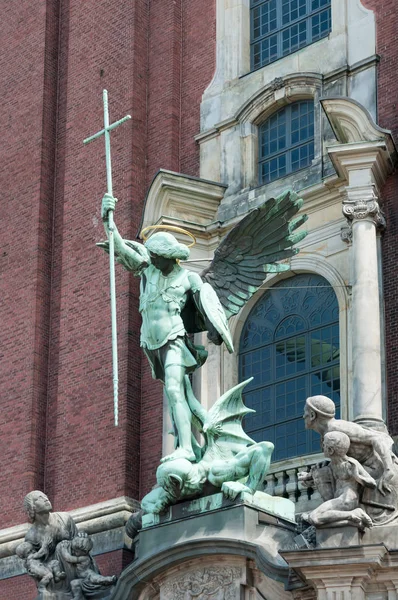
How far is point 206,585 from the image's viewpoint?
16.9 meters

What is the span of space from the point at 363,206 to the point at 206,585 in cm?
590

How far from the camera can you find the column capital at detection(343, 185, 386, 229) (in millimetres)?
20609

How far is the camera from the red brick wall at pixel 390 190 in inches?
795

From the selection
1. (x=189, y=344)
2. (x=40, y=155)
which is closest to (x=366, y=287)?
(x=189, y=344)

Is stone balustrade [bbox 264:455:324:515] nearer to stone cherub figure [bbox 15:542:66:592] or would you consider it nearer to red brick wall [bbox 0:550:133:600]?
red brick wall [bbox 0:550:133:600]

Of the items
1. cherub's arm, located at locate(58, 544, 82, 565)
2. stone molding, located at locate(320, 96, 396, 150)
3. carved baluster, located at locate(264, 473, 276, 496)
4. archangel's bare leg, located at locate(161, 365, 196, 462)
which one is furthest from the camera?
stone molding, located at locate(320, 96, 396, 150)

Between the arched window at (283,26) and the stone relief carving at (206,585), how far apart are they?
29.4 feet

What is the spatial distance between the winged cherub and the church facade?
2.02 meters

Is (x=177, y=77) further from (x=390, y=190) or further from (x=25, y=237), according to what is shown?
(x=390, y=190)

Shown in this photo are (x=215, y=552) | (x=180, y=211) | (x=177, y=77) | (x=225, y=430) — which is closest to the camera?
(x=215, y=552)

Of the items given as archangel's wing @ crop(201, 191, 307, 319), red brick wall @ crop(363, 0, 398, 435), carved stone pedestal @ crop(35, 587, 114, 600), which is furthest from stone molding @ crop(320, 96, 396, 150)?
carved stone pedestal @ crop(35, 587, 114, 600)

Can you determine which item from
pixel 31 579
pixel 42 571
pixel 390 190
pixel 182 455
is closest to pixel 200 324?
pixel 182 455

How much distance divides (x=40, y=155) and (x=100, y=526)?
6320 mm

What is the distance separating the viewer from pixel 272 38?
23.8m
